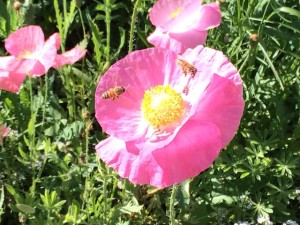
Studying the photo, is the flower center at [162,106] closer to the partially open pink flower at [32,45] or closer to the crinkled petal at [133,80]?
the crinkled petal at [133,80]

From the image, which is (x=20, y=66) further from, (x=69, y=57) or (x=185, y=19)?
(x=185, y=19)

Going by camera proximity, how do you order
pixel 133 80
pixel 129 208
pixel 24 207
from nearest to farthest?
pixel 133 80
pixel 24 207
pixel 129 208

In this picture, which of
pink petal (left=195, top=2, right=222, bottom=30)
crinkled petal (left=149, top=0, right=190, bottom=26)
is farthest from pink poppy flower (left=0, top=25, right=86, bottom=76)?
pink petal (left=195, top=2, right=222, bottom=30)

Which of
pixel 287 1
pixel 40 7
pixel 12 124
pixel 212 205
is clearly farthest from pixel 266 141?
pixel 40 7

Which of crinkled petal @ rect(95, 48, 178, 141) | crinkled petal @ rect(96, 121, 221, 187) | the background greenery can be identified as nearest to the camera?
crinkled petal @ rect(96, 121, 221, 187)

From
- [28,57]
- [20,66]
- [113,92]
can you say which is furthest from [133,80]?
[28,57]

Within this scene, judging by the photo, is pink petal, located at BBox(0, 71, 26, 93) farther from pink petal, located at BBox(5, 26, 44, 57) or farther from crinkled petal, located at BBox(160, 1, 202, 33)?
crinkled petal, located at BBox(160, 1, 202, 33)
